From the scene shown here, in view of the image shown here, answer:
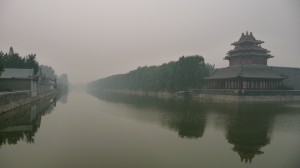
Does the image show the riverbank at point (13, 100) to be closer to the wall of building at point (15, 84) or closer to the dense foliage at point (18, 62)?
the wall of building at point (15, 84)

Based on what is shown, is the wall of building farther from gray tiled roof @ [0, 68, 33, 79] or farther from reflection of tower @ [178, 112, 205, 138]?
reflection of tower @ [178, 112, 205, 138]

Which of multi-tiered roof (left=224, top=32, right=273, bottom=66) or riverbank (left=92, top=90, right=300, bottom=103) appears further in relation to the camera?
multi-tiered roof (left=224, top=32, right=273, bottom=66)

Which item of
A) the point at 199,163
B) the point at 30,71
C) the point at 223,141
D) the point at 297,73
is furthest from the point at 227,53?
the point at 199,163

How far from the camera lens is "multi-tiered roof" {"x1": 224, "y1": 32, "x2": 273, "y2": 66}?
6888 centimetres

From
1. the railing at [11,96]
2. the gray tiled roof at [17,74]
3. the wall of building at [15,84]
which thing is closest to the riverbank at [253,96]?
the railing at [11,96]

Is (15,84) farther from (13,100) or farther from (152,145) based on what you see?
(152,145)

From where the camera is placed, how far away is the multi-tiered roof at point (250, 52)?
6888cm

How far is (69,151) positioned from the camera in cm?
1533

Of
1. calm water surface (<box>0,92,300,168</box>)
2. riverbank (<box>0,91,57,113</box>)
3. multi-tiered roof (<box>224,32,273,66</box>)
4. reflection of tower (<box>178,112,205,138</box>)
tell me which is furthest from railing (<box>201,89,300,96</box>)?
riverbank (<box>0,91,57,113</box>)

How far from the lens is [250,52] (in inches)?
2721

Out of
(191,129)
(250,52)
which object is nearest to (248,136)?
(191,129)

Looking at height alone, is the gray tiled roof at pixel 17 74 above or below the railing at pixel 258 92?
above

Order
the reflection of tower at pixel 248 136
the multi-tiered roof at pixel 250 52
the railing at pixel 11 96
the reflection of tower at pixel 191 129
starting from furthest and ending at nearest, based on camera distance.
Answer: the multi-tiered roof at pixel 250 52 → the railing at pixel 11 96 → the reflection of tower at pixel 191 129 → the reflection of tower at pixel 248 136

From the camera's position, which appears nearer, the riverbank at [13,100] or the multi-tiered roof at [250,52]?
the riverbank at [13,100]
